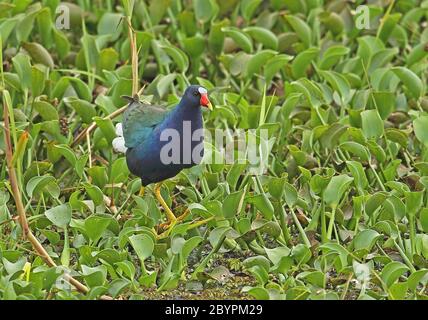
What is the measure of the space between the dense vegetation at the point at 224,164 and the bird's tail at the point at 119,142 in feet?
0.26

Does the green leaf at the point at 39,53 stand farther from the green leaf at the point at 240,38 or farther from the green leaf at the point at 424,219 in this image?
the green leaf at the point at 424,219

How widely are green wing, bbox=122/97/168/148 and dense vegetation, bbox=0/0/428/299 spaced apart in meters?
0.15

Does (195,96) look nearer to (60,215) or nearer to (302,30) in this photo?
(60,215)

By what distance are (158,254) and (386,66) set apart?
2.12 m

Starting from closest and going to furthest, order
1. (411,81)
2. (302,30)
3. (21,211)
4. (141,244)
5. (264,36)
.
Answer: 1. (21,211)
2. (141,244)
3. (411,81)
4. (264,36)
5. (302,30)

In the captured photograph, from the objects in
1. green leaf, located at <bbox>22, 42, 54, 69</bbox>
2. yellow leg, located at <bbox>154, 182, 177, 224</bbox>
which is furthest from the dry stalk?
green leaf, located at <bbox>22, 42, 54, 69</bbox>

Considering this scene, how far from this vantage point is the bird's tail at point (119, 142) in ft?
15.0

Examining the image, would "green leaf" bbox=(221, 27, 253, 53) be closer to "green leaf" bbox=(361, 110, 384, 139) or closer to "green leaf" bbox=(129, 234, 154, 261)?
"green leaf" bbox=(361, 110, 384, 139)

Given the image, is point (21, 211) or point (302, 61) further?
point (302, 61)

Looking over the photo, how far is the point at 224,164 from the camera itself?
465 cm

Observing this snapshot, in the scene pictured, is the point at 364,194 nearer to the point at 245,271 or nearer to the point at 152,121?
the point at 245,271

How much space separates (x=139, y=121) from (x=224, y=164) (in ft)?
1.39

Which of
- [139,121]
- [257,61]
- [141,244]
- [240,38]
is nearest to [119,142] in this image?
[139,121]

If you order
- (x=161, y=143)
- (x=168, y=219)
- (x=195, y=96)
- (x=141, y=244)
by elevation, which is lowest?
(x=168, y=219)
